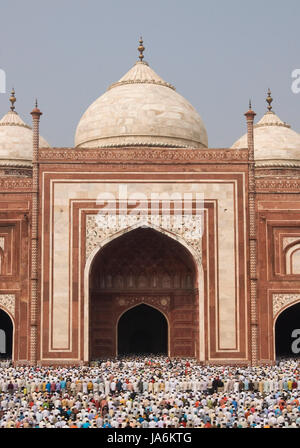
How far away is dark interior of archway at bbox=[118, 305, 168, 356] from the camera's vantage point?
20781 mm

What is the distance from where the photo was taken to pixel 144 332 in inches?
825

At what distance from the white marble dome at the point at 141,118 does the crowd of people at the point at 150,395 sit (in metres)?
6.24

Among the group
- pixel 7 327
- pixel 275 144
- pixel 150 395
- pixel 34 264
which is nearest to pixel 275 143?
pixel 275 144

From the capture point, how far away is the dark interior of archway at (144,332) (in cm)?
2078

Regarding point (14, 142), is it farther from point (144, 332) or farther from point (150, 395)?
point (150, 395)

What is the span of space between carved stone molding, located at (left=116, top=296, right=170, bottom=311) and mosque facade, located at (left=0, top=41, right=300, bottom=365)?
143 millimetres

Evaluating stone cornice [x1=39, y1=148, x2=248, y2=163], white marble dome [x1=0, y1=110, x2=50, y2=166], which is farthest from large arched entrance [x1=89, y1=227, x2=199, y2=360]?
white marble dome [x1=0, y1=110, x2=50, y2=166]

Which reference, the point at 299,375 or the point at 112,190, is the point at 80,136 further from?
the point at 299,375

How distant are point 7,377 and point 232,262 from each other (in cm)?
642

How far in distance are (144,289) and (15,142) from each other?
7.16 meters

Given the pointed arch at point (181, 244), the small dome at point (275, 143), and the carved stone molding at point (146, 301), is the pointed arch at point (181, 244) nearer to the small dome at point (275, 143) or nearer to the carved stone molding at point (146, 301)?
the carved stone molding at point (146, 301)
